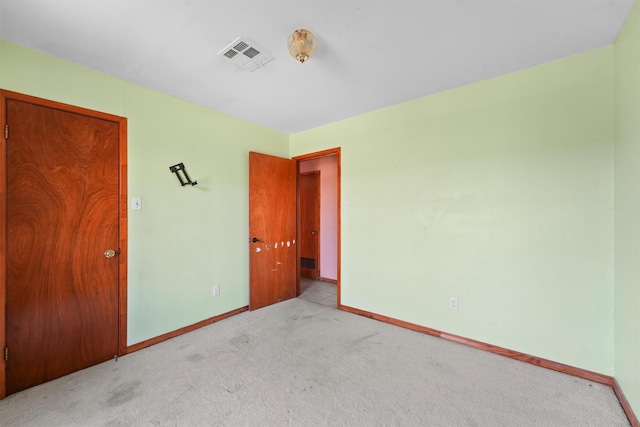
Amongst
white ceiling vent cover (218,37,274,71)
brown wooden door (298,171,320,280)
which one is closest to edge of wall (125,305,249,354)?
brown wooden door (298,171,320,280)

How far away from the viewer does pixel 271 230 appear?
11.6 ft

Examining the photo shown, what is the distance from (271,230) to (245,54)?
212 centimetres

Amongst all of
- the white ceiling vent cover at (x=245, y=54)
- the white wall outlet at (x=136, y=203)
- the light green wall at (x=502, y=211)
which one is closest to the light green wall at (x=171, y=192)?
the white wall outlet at (x=136, y=203)

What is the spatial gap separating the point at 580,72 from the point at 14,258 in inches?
169

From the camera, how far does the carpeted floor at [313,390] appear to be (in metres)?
1.58

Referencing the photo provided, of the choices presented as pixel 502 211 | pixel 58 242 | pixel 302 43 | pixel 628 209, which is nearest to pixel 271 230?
pixel 58 242

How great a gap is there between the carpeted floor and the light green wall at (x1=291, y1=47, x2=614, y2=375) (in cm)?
38

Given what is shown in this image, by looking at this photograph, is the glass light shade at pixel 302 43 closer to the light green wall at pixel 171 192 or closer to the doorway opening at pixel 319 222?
the light green wall at pixel 171 192

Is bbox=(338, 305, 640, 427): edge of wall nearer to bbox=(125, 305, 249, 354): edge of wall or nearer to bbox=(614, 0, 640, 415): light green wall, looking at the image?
bbox=(614, 0, 640, 415): light green wall

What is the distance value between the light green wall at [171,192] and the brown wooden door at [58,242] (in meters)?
0.16

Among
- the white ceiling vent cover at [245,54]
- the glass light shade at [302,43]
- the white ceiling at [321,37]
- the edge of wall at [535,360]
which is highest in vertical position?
the white ceiling at [321,37]

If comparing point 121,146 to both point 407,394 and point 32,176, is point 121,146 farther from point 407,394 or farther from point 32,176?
point 407,394

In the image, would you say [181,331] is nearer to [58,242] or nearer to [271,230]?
[58,242]

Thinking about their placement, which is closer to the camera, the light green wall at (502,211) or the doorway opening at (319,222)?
the light green wall at (502,211)
